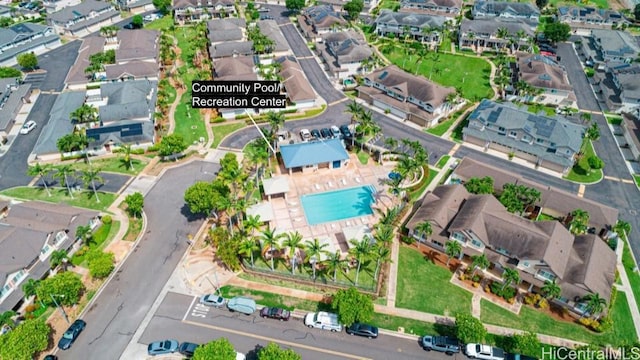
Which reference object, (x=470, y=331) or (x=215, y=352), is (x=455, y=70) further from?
(x=215, y=352)

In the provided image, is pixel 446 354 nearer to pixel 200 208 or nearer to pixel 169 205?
pixel 200 208

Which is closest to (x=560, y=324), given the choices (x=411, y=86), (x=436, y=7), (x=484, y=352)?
(x=484, y=352)

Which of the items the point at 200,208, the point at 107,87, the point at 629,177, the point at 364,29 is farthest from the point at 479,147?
the point at 107,87

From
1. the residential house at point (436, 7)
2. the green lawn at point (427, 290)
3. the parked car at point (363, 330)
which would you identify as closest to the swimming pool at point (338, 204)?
the green lawn at point (427, 290)

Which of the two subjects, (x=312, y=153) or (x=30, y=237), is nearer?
(x=30, y=237)

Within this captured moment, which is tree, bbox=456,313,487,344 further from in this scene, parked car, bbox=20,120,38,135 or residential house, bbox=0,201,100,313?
parked car, bbox=20,120,38,135

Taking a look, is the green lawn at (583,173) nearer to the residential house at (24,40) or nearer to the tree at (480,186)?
the tree at (480,186)
